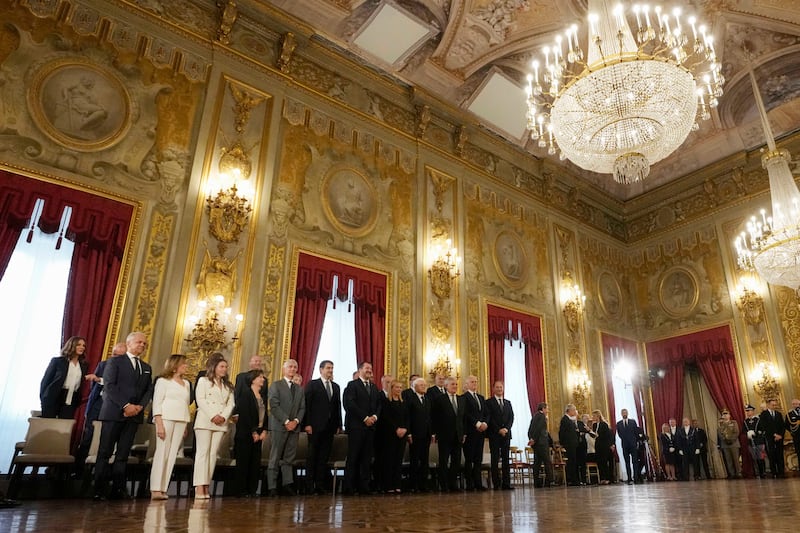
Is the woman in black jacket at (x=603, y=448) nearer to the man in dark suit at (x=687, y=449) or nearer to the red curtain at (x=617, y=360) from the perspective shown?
the red curtain at (x=617, y=360)

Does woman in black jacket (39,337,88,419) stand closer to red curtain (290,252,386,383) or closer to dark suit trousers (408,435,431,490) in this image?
red curtain (290,252,386,383)

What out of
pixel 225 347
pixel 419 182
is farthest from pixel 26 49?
pixel 419 182

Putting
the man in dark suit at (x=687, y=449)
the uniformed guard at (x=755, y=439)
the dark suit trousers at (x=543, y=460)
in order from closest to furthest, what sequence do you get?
the dark suit trousers at (x=543, y=460) → the uniformed guard at (x=755, y=439) → the man in dark suit at (x=687, y=449)

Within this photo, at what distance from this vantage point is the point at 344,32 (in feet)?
30.0

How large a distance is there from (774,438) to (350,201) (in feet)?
29.5

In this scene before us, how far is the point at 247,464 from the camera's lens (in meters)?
5.25

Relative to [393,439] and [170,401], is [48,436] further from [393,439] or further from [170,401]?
[393,439]

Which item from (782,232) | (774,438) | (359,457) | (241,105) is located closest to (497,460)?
(359,457)

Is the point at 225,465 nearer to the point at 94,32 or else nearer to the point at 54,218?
the point at 54,218

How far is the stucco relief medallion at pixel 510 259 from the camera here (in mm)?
10812

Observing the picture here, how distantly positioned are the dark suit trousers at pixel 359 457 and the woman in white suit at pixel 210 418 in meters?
1.64

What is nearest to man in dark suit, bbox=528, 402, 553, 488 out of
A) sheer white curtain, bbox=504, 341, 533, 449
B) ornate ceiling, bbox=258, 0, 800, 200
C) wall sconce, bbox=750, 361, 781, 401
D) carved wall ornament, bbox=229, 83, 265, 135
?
sheer white curtain, bbox=504, 341, 533, 449

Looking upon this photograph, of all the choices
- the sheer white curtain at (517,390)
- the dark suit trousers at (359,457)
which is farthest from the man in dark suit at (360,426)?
the sheer white curtain at (517,390)

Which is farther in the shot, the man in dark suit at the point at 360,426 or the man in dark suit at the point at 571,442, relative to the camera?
the man in dark suit at the point at 571,442
